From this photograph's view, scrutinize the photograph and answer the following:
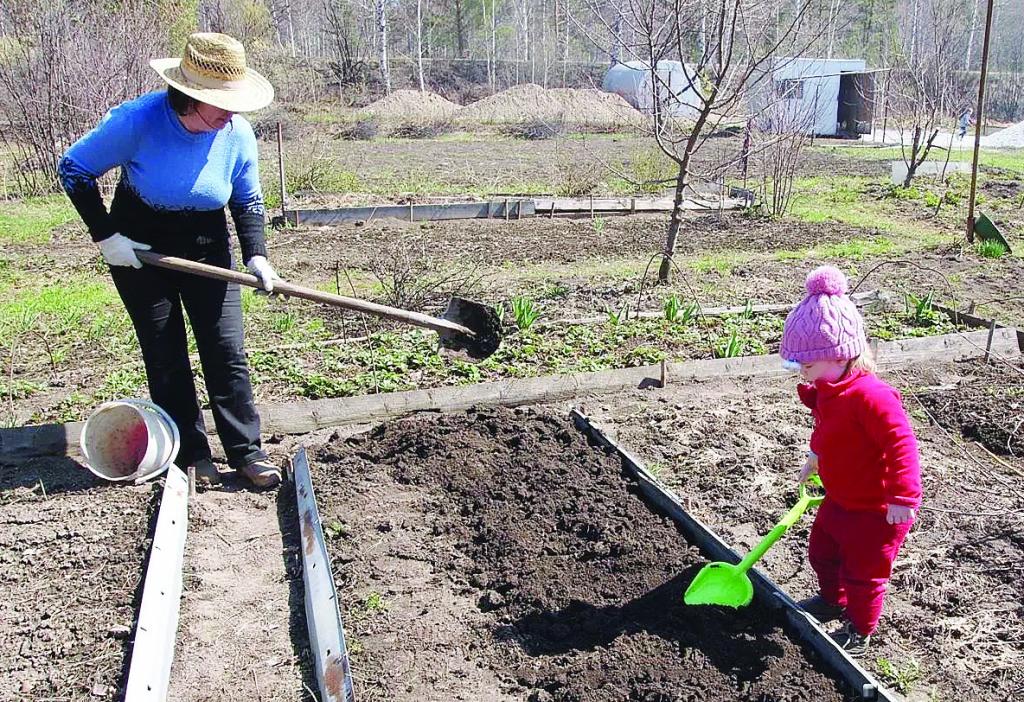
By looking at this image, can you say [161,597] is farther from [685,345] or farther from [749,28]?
[749,28]

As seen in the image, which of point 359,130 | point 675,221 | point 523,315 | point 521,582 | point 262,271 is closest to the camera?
point 521,582

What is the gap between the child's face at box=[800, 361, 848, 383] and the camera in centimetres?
308

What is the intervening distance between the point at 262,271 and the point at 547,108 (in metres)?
33.5

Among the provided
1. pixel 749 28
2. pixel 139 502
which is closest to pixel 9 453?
pixel 139 502

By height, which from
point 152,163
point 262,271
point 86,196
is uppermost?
point 152,163

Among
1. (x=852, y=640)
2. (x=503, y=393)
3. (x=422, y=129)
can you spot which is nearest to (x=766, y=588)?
(x=852, y=640)

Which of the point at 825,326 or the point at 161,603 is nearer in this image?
the point at 825,326

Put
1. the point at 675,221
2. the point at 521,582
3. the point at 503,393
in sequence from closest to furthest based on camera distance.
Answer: the point at 521,582 < the point at 503,393 < the point at 675,221

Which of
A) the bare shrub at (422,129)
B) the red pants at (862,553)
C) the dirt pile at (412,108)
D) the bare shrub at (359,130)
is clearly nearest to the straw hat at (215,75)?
the red pants at (862,553)

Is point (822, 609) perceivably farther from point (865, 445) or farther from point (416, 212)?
point (416, 212)

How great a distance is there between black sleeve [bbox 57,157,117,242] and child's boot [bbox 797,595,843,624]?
3377 mm

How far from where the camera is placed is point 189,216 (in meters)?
4.34

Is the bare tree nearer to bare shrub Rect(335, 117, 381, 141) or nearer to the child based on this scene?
the child

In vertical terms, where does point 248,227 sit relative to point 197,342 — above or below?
above
